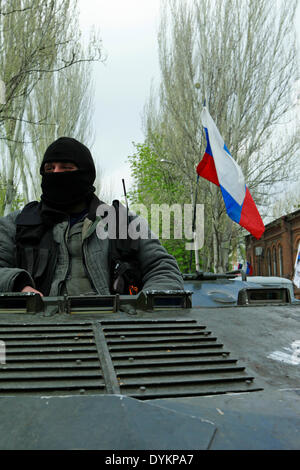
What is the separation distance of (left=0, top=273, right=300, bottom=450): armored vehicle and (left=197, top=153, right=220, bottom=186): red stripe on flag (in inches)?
222

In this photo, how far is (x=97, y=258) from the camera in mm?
2721

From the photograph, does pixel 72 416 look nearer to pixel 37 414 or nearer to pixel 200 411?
pixel 37 414

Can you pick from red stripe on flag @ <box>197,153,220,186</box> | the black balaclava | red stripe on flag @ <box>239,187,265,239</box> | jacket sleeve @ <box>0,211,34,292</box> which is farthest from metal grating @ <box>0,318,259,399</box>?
red stripe on flag @ <box>197,153,220,186</box>

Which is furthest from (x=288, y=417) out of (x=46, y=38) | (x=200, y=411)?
(x=46, y=38)

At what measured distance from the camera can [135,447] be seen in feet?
3.13

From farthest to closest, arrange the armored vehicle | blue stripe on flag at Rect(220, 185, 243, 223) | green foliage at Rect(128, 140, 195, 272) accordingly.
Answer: green foliage at Rect(128, 140, 195, 272)
blue stripe on flag at Rect(220, 185, 243, 223)
the armored vehicle

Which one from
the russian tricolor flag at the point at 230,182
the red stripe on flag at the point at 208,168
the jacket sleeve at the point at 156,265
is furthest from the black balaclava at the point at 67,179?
the red stripe on flag at the point at 208,168

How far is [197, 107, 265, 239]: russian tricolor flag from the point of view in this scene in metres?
6.64

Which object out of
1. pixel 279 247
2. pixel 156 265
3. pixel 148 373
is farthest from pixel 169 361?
pixel 279 247

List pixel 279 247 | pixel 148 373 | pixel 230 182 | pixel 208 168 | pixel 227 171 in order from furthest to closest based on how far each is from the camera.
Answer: pixel 279 247 → pixel 208 168 → pixel 227 171 → pixel 230 182 → pixel 148 373

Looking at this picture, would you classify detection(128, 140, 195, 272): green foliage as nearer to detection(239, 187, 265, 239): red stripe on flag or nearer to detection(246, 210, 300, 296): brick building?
detection(246, 210, 300, 296): brick building

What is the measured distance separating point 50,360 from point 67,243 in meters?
1.26

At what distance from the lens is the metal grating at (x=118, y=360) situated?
54.1 inches

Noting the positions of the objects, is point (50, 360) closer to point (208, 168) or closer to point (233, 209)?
point (233, 209)
